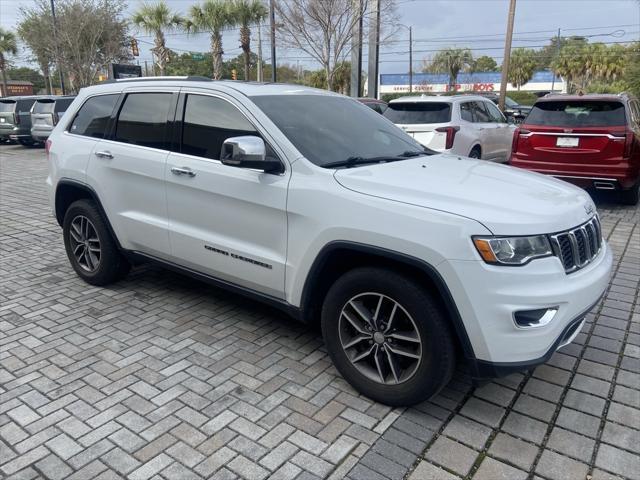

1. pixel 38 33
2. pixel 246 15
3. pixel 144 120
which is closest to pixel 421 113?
pixel 144 120

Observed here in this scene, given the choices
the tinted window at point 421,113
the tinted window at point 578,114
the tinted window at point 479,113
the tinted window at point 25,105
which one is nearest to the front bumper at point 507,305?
the tinted window at point 578,114

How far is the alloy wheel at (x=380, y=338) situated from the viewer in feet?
9.68

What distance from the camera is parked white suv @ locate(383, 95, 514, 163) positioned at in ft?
30.0

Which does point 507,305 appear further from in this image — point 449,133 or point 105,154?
point 449,133

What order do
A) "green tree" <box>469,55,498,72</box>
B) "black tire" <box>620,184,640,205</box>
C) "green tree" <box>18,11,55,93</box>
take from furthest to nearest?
"green tree" <box>469,55,498,72</box> < "green tree" <box>18,11,55,93</box> < "black tire" <box>620,184,640,205</box>

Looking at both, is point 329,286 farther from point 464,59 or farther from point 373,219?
point 464,59

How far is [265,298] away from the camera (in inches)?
142

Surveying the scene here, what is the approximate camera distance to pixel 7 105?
18812 millimetres

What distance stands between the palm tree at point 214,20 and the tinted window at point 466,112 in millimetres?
19855

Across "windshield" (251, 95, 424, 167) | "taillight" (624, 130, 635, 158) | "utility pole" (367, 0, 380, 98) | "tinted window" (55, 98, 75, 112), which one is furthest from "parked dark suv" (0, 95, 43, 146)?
"taillight" (624, 130, 635, 158)

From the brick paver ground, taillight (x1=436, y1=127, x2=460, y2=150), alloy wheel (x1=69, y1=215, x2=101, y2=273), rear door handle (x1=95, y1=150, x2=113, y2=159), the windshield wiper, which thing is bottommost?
the brick paver ground

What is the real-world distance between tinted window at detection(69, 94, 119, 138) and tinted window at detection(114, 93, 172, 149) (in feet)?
0.70

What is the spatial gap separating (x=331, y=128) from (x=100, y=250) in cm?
242

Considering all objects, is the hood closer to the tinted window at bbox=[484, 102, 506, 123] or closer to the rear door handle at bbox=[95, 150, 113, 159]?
the rear door handle at bbox=[95, 150, 113, 159]
